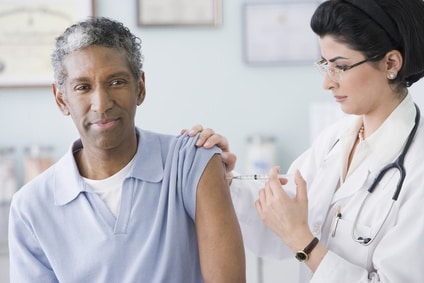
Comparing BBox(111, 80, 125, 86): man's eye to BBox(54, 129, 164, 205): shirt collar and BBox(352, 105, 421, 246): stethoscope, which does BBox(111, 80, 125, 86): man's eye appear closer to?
BBox(54, 129, 164, 205): shirt collar

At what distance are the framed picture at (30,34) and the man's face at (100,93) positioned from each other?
1876 mm

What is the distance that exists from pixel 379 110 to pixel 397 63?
0.14m

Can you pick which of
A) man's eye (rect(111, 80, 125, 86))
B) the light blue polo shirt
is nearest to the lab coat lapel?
the light blue polo shirt

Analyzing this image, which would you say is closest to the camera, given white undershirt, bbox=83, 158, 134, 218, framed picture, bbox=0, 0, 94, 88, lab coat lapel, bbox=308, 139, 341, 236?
white undershirt, bbox=83, 158, 134, 218

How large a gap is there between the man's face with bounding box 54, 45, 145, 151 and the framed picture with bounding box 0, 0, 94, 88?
1876mm

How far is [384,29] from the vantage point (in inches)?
60.4

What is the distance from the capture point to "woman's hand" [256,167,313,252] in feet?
5.17

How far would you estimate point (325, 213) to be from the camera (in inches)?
68.3

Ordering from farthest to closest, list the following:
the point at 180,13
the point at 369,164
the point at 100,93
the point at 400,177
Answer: the point at 180,13 → the point at 369,164 → the point at 400,177 → the point at 100,93

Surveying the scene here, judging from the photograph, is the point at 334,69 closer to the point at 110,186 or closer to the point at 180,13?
the point at 110,186

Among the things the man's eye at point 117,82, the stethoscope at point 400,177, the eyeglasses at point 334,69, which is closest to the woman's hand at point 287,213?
the stethoscope at point 400,177

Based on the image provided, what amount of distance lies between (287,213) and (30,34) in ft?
6.96

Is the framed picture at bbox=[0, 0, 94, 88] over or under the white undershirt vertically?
over

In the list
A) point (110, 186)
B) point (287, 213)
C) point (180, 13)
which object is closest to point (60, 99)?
point (110, 186)
